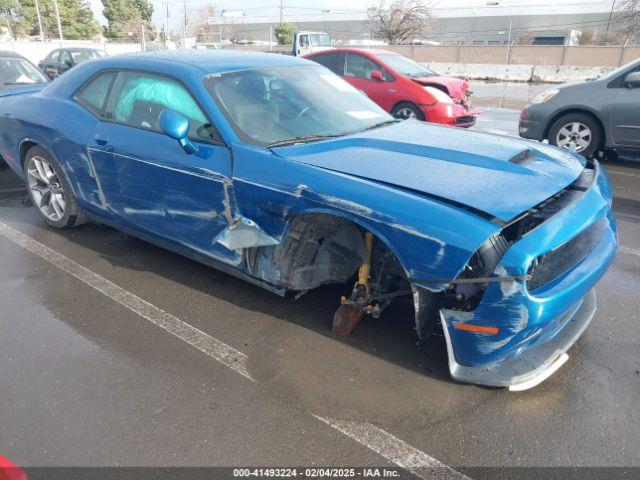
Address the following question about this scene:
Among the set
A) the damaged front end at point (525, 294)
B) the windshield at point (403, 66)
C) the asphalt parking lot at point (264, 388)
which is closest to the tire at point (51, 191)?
the asphalt parking lot at point (264, 388)

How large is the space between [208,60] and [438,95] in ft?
19.3

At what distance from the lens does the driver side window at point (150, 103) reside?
3154 mm

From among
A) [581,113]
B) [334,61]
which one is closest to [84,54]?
[334,61]

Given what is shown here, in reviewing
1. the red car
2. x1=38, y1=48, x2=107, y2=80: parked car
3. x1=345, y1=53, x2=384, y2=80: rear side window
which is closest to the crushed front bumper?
the red car

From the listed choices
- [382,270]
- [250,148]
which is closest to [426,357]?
[382,270]

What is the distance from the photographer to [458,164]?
105 inches

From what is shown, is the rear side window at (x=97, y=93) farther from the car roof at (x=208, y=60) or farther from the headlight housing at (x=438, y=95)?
the headlight housing at (x=438, y=95)

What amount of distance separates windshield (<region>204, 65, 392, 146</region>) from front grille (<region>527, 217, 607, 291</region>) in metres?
1.49

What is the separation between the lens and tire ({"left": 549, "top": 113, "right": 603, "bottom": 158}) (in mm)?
6613

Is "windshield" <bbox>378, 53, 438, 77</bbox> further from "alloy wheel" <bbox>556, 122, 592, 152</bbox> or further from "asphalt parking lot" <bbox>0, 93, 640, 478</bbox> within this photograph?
"asphalt parking lot" <bbox>0, 93, 640, 478</bbox>

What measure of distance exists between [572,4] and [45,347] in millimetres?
68044

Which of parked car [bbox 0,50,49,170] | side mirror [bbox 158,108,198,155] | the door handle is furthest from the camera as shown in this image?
parked car [bbox 0,50,49,170]

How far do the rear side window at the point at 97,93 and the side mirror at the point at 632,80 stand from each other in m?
6.11

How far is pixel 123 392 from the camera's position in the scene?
2.53 metres
